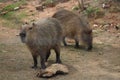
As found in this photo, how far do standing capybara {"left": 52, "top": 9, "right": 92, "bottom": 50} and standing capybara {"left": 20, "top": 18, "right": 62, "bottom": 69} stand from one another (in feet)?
5.03

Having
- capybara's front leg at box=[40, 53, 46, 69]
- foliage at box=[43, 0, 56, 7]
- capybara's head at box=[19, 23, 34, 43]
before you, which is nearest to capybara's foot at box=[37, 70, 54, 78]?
capybara's front leg at box=[40, 53, 46, 69]

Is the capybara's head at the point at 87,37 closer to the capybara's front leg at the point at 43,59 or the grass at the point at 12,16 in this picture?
the capybara's front leg at the point at 43,59

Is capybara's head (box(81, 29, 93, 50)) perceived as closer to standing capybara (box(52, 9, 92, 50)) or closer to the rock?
standing capybara (box(52, 9, 92, 50))

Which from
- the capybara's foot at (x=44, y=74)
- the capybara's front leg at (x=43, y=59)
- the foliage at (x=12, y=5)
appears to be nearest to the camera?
the capybara's foot at (x=44, y=74)

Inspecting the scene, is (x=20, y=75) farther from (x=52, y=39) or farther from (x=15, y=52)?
(x=15, y=52)

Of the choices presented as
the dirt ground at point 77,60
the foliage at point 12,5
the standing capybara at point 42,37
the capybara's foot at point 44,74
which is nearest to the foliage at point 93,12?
the dirt ground at point 77,60

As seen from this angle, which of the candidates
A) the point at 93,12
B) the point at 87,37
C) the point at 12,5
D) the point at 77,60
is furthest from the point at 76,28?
the point at 12,5

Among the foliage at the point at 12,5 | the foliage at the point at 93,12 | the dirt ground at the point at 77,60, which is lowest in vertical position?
the dirt ground at the point at 77,60

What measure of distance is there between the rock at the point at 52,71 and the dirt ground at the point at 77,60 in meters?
0.09

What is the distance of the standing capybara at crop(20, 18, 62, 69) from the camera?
282 inches

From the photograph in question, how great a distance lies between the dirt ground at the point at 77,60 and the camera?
23.4 feet

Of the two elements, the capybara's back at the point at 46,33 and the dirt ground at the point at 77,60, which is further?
the capybara's back at the point at 46,33

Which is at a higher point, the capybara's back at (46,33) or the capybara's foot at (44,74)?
the capybara's back at (46,33)

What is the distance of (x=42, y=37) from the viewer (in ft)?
24.3
